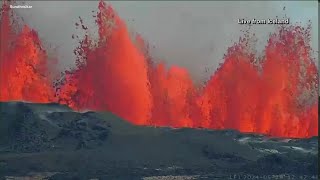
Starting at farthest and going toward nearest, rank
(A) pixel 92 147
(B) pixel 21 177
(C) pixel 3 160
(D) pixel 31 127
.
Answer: (D) pixel 31 127 < (A) pixel 92 147 < (C) pixel 3 160 < (B) pixel 21 177

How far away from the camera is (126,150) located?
4574 inches

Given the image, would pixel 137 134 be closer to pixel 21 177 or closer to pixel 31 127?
pixel 31 127

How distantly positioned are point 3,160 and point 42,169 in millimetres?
8676

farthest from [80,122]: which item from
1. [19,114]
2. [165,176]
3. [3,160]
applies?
[165,176]

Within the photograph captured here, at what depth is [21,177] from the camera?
322ft

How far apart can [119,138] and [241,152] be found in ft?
82.6

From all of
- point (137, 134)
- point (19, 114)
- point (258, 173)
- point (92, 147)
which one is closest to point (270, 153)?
point (258, 173)

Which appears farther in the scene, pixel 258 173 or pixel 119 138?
pixel 119 138

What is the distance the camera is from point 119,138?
401ft

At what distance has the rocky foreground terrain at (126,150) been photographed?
103 meters

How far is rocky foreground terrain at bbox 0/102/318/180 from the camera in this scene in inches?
4053

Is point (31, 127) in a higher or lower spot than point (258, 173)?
higher

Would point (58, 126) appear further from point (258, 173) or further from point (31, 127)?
point (258, 173)

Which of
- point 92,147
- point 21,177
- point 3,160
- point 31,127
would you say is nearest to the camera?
point 21,177
